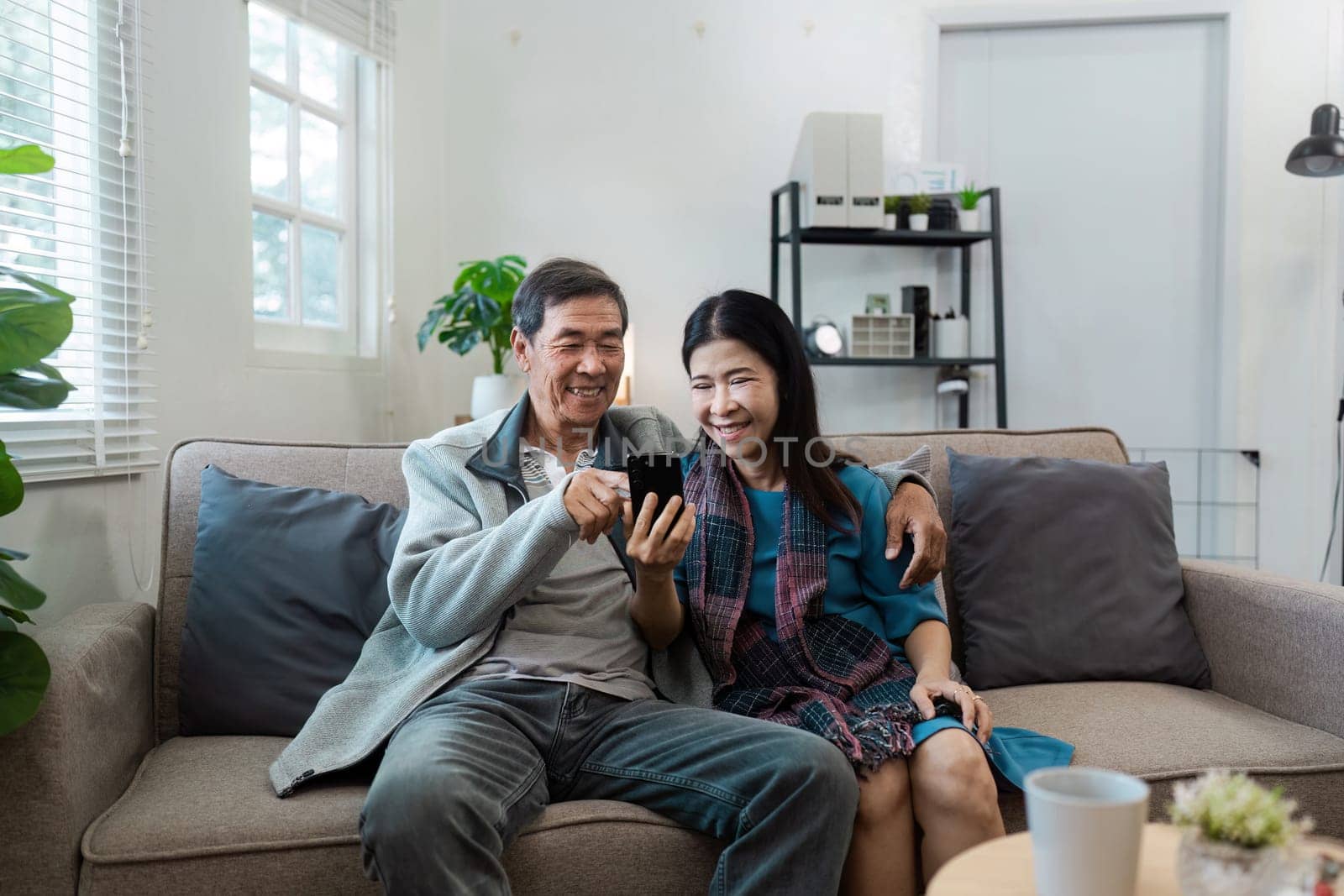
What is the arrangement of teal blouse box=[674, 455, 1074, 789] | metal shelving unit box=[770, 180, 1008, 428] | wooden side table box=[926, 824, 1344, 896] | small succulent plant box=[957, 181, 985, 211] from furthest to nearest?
small succulent plant box=[957, 181, 985, 211], metal shelving unit box=[770, 180, 1008, 428], teal blouse box=[674, 455, 1074, 789], wooden side table box=[926, 824, 1344, 896]

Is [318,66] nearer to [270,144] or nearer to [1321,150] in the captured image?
A: [270,144]

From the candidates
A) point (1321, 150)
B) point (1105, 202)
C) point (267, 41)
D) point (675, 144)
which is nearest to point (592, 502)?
point (267, 41)

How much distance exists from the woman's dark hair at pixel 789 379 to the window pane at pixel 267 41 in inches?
66.7

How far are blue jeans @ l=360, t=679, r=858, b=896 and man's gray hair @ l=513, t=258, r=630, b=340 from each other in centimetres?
59

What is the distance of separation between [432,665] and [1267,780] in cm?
123

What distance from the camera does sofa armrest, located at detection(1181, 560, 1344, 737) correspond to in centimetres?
167

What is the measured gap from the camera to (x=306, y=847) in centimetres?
134

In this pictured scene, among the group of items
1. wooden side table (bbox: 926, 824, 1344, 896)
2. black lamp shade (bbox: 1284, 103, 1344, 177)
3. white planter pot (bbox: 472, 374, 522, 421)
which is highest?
black lamp shade (bbox: 1284, 103, 1344, 177)

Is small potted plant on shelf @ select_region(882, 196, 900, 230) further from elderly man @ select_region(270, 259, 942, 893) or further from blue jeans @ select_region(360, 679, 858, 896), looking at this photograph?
blue jeans @ select_region(360, 679, 858, 896)

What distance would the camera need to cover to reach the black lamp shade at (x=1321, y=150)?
2850 mm

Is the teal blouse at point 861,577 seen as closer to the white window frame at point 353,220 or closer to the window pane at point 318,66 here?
the white window frame at point 353,220

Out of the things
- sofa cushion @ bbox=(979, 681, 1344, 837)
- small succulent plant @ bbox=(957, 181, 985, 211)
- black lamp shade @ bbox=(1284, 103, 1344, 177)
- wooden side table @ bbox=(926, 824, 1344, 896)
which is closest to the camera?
wooden side table @ bbox=(926, 824, 1344, 896)

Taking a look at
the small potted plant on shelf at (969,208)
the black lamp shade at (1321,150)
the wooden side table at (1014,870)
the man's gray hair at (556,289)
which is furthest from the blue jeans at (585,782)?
the black lamp shade at (1321,150)

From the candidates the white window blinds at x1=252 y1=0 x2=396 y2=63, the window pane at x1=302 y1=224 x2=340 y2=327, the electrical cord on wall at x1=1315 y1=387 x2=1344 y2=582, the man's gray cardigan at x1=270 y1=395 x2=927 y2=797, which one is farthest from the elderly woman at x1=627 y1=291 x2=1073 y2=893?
the electrical cord on wall at x1=1315 y1=387 x2=1344 y2=582
